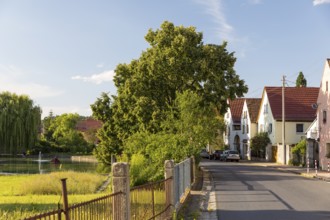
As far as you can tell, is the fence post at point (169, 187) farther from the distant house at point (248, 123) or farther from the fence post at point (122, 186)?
the distant house at point (248, 123)

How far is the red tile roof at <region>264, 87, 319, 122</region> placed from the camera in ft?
182

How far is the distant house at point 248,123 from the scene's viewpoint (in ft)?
225

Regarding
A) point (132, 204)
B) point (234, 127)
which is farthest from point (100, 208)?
point (234, 127)

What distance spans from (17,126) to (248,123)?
3284 centimetres

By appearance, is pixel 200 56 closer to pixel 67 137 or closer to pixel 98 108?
pixel 98 108

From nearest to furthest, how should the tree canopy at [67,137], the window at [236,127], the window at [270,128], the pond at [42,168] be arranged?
the pond at [42,168]
the window at [270,128]
the window at [236,127]
the tree canopy at [67,137]

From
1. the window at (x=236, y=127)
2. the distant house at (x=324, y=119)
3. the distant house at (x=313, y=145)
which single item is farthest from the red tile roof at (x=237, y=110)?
the distant house at (x=324, y=119)

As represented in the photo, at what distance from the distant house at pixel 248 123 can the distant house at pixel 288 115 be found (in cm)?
704

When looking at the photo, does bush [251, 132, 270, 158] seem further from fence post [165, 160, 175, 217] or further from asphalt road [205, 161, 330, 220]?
fence post [165, 160, 175, 217]

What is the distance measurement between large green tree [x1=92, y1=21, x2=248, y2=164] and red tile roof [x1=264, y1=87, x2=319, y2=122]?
19763 mm

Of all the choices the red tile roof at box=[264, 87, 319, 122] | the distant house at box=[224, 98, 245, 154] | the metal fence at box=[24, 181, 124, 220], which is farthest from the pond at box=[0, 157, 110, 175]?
the metal fence at box=[24, 181, 124, 220]

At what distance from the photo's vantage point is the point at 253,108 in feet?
233

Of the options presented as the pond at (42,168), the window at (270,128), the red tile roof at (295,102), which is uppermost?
the red tile roof at (295,102)

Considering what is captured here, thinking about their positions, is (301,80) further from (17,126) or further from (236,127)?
(17,126)
